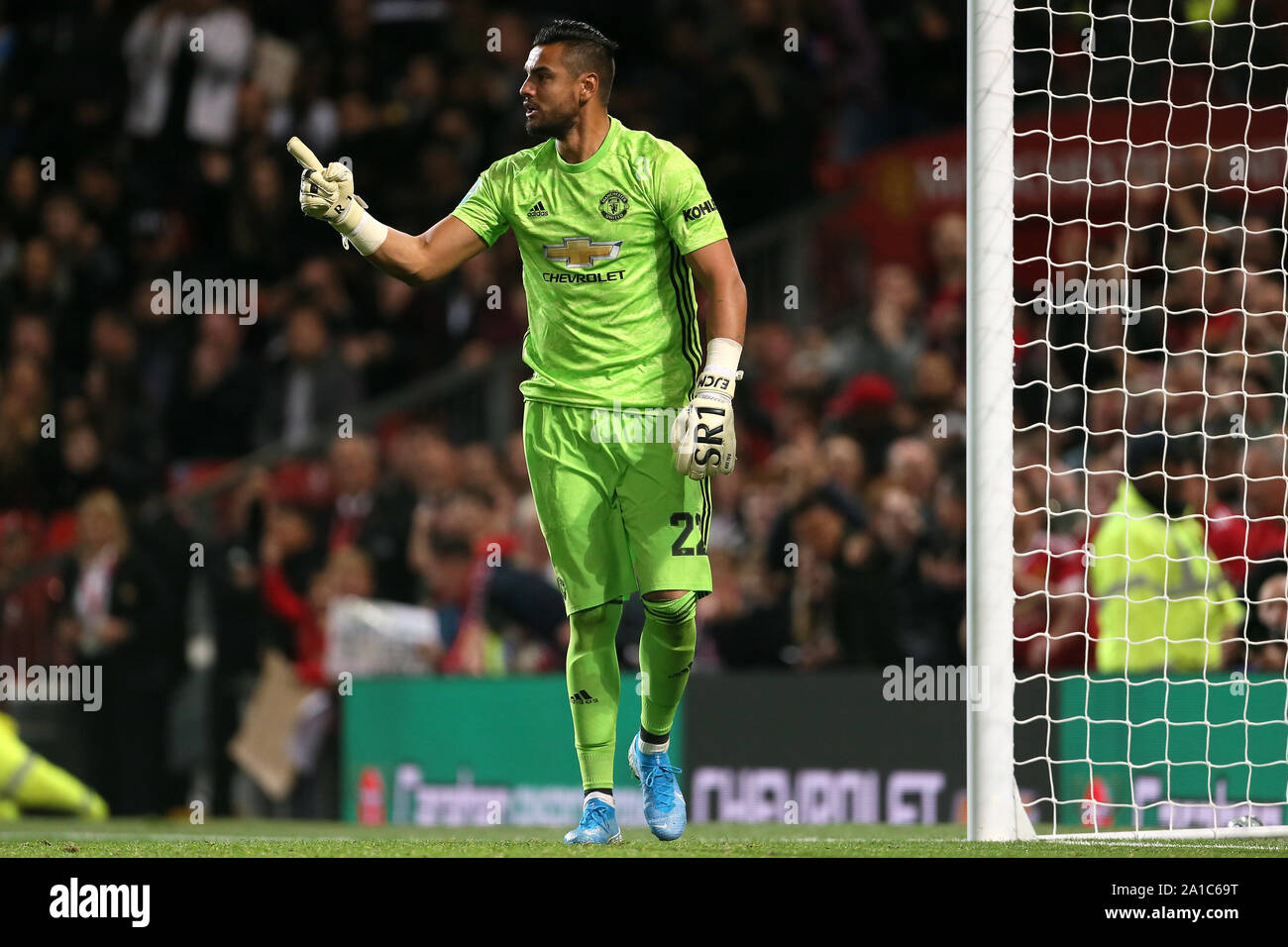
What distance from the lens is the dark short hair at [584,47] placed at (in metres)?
6.34

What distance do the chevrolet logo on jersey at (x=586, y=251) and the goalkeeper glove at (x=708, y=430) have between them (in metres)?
0.50

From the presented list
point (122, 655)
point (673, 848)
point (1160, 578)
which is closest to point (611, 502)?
point (673, 848)

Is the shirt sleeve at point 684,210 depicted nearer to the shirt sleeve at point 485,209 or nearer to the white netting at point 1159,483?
the shirt sleeve at point 485,209

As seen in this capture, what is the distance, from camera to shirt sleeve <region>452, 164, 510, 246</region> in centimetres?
653

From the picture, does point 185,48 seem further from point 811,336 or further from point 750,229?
point 811,336

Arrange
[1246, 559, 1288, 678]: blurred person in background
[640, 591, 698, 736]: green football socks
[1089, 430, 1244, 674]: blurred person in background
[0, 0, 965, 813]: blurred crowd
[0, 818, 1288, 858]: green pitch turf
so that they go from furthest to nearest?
[0, 0, 965, 813]: blurred crowd, [1089, 430, 1244, 674]: blurred person in background, [1246, 559, 1288, 678]: blurred person in background, [640, 591, 698, 736]: green football socks, [0, 818, 1288, 858]: green pitch turf

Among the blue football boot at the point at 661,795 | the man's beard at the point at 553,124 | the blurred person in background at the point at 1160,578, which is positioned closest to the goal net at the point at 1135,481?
the blurred person in background at the point at 1160,578

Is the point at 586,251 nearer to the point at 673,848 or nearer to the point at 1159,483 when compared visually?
the point at 673,848

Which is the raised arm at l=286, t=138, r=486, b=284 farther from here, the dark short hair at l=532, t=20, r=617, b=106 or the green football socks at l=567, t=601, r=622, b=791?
the green football socks at l=567, t=601, r=622, b=791

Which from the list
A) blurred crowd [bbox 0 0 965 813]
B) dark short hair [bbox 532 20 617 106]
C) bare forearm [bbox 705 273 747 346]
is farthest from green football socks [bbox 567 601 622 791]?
blurred crowd [bbox 0 0 965 813]

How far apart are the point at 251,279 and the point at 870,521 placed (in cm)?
591

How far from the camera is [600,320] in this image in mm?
6387

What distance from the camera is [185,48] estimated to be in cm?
1533

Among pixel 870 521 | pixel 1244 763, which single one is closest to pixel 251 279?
pixel 870 521
